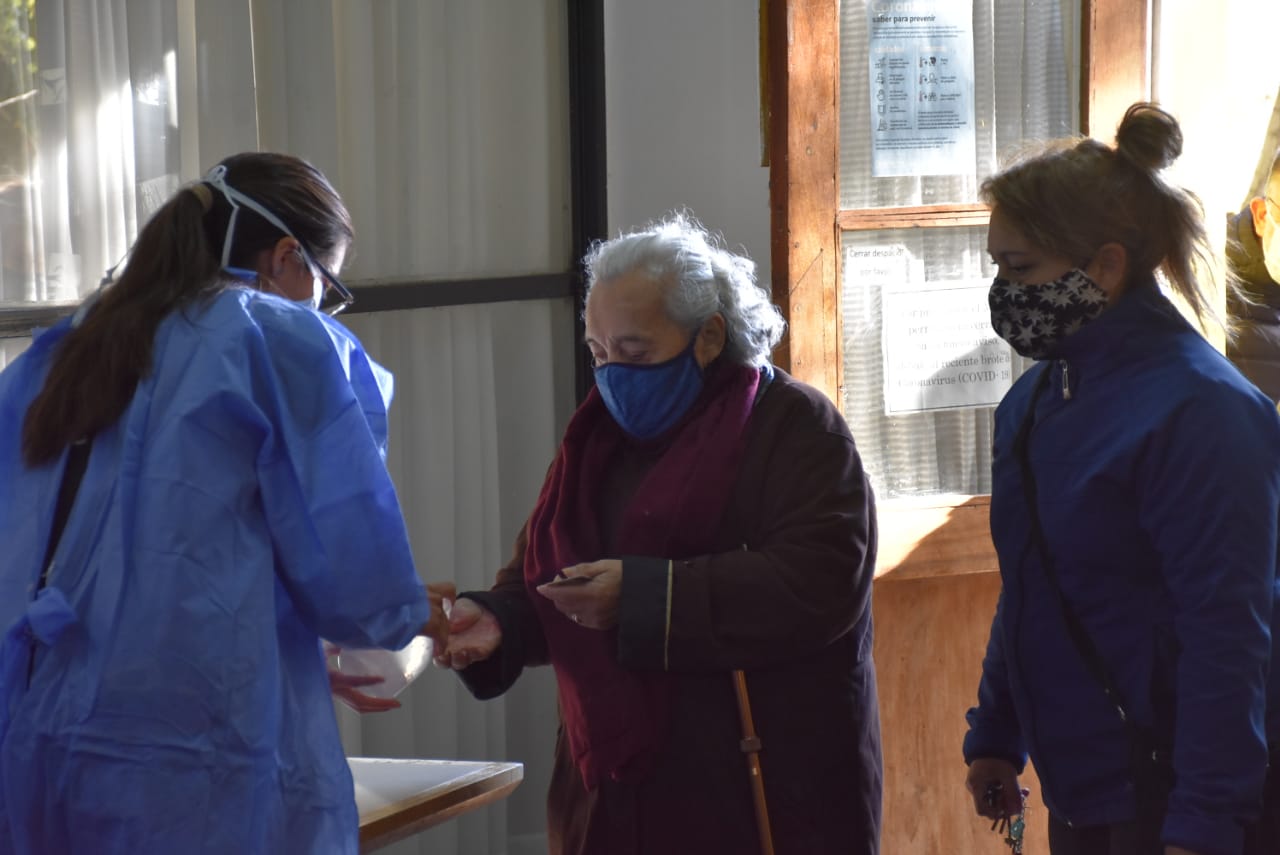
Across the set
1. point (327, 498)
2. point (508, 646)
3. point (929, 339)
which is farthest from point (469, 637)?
point (929, 339)

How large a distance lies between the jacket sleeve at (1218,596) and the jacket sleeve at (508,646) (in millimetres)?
913

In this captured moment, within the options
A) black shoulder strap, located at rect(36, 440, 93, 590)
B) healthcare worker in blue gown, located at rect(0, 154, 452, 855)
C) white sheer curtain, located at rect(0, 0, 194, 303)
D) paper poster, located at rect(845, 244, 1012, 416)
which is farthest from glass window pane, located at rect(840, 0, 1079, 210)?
black shoulder strap, located at rect(36, 440, 93, 590)

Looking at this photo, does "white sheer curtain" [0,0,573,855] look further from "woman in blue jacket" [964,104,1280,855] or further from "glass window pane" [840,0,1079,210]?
"woman in blue jacket" [964,104,1280,855]

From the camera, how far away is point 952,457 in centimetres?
318

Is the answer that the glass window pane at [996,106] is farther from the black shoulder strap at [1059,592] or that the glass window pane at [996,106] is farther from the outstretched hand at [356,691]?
the outstretched hand at [356,691]

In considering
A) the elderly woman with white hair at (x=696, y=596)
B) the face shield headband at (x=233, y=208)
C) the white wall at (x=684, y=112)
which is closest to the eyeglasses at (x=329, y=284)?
the face shield headband at (x=233, y=208)

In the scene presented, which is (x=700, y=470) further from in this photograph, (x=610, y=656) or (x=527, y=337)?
(x=527, y=337)

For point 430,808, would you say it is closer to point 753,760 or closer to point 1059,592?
point 753,760

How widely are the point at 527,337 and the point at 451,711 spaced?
0.97m

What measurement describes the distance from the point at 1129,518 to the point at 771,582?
1.50ft

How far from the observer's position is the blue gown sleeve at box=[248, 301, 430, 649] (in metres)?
1.58

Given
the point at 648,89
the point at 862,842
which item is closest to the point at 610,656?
the point at 862,842

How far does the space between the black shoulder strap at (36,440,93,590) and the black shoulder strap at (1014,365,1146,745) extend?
1.14 metres

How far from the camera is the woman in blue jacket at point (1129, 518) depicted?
157 centimetres
